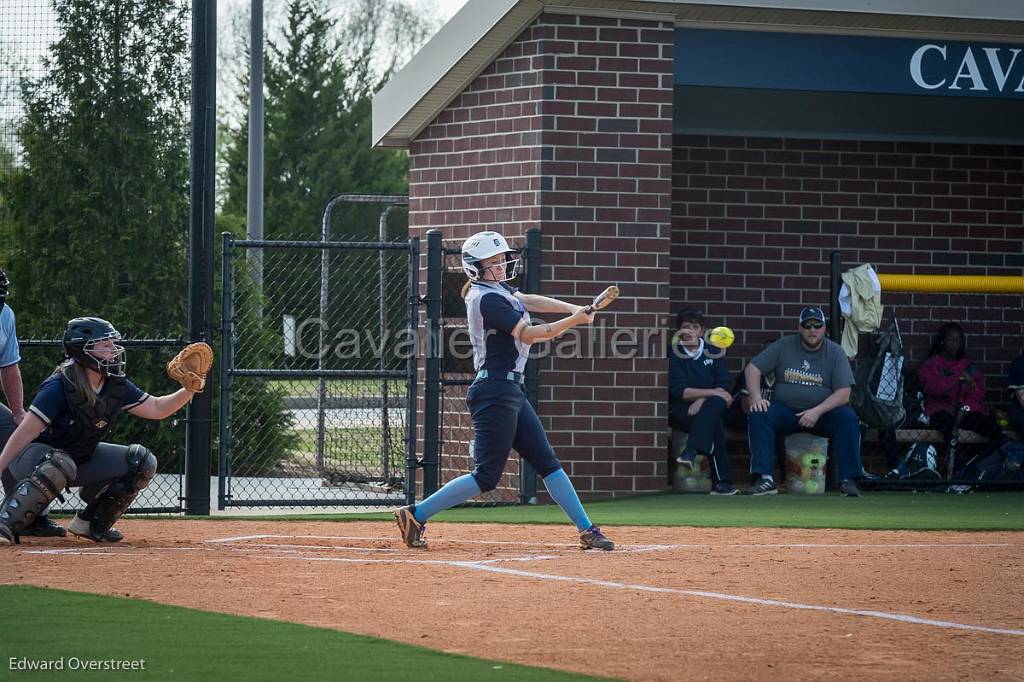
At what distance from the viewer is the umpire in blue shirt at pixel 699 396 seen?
1305 cm

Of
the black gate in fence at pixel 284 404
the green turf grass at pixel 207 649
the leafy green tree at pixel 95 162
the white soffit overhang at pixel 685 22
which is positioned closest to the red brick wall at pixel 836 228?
the white soffit overhang at pixel 685 22

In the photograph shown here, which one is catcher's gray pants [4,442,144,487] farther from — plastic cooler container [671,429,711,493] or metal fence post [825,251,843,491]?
metal fence post [825,251,843,491]

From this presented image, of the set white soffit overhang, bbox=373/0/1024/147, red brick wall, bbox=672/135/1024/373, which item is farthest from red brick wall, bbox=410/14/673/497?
red brick wall, bbox=672/135/1024/373

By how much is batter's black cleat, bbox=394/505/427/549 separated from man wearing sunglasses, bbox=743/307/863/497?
Answer: 490 cm

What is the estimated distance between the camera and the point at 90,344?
8625 mm

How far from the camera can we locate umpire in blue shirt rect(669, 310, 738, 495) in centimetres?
1305

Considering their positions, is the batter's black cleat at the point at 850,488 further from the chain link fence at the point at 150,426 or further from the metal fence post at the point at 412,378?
the chain link fence at the point at 150,426

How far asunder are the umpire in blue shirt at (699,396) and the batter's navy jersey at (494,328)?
14.8 ft

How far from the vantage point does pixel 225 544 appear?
9.28 meters

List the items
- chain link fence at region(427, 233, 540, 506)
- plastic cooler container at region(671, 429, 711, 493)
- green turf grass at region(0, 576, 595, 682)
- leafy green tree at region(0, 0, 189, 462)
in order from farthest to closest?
1. plastic cooler container at region(671, 429, 711, 493)
2. chain link fence at region(427, 233, 540, 506)
3. leafy green tree at region(0, 0, 189, 462)
4. green turf grass at region(0, 576, 595, 682)

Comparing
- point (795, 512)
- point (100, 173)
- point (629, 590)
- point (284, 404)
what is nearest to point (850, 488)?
point (795, 512)

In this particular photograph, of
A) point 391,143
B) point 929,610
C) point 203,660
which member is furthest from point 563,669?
point 391,143

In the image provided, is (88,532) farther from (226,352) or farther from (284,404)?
(284,404)

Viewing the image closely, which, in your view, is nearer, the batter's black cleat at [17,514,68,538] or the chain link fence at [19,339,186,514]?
the batter's black cleat at [17,514,68,538]
